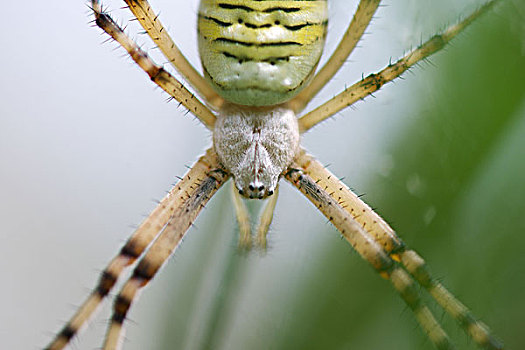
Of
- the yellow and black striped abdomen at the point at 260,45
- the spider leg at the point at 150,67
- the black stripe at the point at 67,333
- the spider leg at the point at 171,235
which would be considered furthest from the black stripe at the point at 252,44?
the black stripe at the point at 67,333

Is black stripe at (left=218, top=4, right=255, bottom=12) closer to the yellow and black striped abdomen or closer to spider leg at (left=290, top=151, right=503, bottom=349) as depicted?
the yellow and black striped abdomen

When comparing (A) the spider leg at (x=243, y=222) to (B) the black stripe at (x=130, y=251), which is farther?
(A) the spider leg at (x=243, y=222)

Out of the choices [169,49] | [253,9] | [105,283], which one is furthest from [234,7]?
[105,283]

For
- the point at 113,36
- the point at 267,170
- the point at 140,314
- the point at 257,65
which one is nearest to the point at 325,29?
the point at 257,65

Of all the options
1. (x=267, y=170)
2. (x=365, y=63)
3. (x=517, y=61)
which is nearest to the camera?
(x=517, y=61)

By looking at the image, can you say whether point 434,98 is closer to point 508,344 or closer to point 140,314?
point 508,344

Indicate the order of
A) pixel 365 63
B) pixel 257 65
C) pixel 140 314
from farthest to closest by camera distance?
1. pixel 140 314
2. pixel 365 63
3. pixel 257 65

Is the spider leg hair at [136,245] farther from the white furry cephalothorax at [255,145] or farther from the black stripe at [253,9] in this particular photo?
the black stripe at [253,9]
